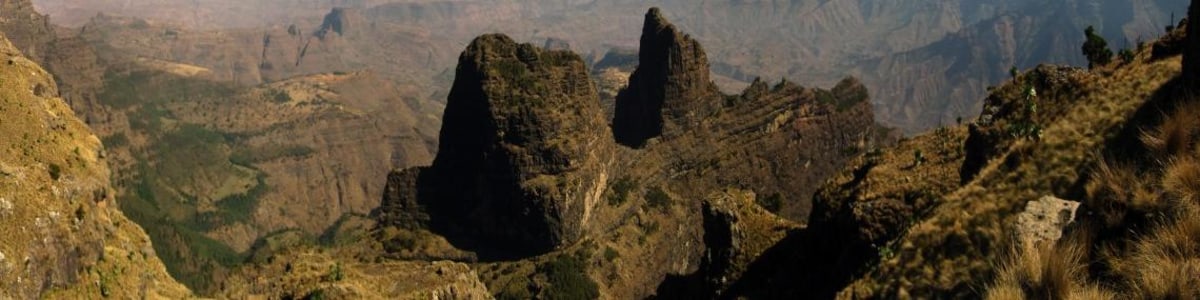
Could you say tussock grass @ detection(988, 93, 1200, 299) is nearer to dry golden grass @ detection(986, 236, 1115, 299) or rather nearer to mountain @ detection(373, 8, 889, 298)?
dry golden grass @ detection(986, 236, 1115, 299)

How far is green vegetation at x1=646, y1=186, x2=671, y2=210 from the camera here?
374 feet

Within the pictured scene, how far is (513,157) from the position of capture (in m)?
98.2

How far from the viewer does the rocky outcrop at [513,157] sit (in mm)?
98312

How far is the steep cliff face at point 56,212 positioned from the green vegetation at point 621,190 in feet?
203

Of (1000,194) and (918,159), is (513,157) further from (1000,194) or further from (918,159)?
(1000,194)

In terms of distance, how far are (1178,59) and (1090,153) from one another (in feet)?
15.0

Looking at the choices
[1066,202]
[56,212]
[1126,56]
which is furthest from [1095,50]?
[56,212]

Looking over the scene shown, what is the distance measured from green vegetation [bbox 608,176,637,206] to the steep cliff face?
2434 inches

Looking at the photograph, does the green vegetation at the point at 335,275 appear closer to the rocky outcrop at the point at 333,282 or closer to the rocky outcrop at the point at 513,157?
the rocky outcrop at the point at 333,282

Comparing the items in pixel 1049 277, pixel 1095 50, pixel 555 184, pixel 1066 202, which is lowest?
pixel 555 184

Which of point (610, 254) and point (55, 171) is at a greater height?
point (55, 171)

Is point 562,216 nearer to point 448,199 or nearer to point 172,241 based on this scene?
point 448,199

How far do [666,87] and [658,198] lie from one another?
2341cm

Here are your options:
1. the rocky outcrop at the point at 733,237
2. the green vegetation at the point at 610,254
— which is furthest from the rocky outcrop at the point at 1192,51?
the green vegetation at the point at 610,254
